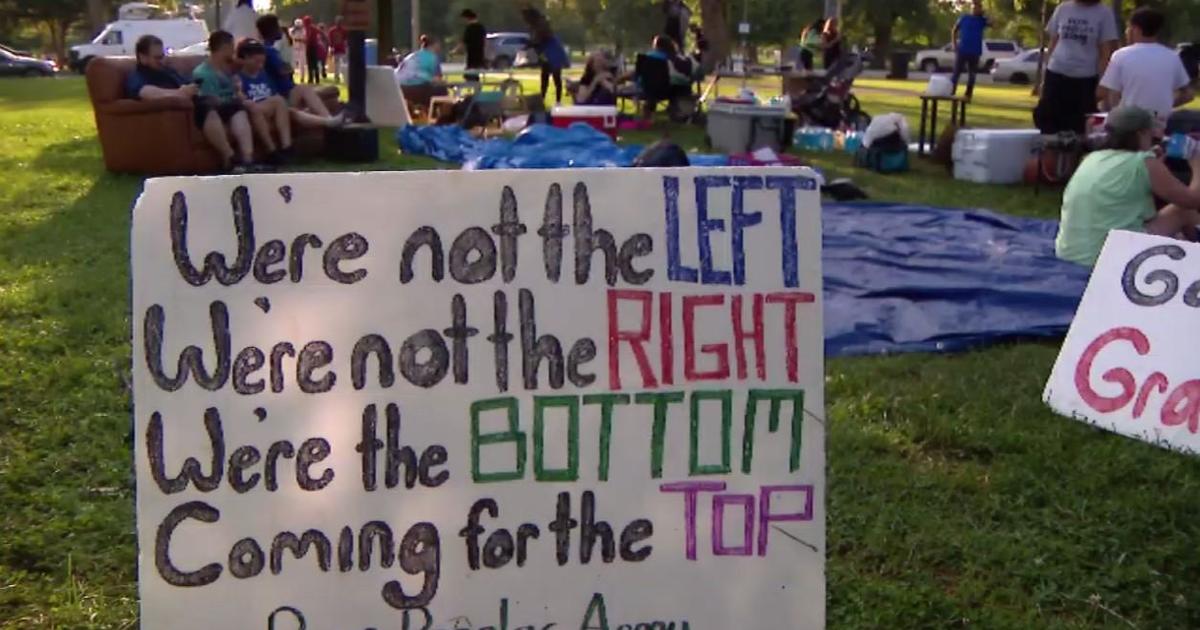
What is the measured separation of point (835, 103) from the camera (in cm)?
1423

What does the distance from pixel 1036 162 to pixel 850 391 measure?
6.09 m

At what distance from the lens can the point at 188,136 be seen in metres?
9.31

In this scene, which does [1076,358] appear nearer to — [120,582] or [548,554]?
[548,554]

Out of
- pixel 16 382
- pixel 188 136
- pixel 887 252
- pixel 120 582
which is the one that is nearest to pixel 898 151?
pixel 887 252

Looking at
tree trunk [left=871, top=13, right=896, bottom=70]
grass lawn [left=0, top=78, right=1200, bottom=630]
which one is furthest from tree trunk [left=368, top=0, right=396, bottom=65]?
tree trunk [left=871, top=13, right=896, bottom=70]

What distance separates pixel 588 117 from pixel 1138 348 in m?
8.93

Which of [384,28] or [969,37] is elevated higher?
[384,28]

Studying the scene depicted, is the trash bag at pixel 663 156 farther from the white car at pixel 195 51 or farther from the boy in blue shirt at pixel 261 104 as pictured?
the white car at pixel 195 51

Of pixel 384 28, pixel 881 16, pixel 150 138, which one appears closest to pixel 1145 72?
pixel 150 138

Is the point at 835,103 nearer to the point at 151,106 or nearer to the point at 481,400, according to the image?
the point at 151,106

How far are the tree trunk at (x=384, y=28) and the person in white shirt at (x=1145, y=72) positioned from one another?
423 inches

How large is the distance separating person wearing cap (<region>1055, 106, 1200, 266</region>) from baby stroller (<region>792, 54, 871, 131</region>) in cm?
806

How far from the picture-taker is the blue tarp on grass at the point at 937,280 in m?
5.24

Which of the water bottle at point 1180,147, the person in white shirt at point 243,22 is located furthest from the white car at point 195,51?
the water bottle at point 1180,147
